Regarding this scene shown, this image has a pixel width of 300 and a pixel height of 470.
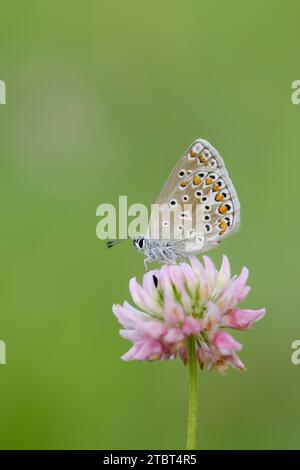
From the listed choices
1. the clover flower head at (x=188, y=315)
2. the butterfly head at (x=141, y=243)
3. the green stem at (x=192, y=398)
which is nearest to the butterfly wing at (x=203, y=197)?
the butterfly head at (x=141, y=243)

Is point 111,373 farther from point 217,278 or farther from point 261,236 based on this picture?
point 217,278

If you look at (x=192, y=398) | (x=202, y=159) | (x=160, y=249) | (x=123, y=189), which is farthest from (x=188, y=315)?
(x=123, y=189)

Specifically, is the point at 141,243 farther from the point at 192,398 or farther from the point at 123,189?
the point at 123,189

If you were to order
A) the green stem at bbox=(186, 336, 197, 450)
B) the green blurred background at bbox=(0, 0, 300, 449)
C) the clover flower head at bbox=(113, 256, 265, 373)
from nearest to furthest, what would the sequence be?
1. the green stem at bbox=(186, 336, 197, 450)
2. the clover flower head at bbox=(113, 256, 265, 373)
3. the green blurred background at bbox=(0, 0, 300, 449)

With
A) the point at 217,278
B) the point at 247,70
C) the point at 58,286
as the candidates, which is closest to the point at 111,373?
the point at 58,286

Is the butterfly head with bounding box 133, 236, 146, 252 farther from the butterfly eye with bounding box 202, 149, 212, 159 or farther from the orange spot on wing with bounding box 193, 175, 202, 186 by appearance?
the butterfly eye with bounding box 202, 149, 212, 159

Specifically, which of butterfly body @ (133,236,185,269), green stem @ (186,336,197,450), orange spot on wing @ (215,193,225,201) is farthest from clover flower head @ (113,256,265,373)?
orange spot on wing @ (215,193,225,201)
